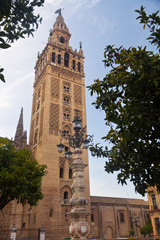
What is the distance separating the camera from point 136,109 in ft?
13.5

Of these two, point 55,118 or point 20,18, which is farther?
point 55,118

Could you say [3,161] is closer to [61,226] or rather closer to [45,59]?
[61,226]

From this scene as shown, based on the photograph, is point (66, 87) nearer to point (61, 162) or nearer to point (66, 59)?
point (66, 59)

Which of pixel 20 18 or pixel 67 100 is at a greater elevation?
pixel 67 100

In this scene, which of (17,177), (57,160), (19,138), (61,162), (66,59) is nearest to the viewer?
(17,177)

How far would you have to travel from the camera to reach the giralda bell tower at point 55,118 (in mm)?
23719

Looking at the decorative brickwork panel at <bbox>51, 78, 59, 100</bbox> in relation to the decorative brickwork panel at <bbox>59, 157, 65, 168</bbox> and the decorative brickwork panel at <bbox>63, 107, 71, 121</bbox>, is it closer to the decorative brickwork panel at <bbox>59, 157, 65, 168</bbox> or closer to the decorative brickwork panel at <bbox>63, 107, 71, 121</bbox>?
the decorative brickwork panel at <bbox>63, 107, 71, 121</bbox>

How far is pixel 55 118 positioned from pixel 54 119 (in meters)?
0.25

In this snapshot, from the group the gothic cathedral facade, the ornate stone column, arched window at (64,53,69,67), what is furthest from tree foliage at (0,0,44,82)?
arched window at (64,53,69,67)

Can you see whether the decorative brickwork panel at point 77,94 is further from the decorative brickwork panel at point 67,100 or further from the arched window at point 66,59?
the arched window at point 66,59

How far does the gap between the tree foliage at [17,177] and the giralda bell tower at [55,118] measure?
8319 mm

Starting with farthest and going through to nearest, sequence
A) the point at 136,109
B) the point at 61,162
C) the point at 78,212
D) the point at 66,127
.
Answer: the point at 66,127 → the point at 61,162 → the point at 78,212 → the point at 136,109

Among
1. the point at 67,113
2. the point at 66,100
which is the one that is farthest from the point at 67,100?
the point at 67,113

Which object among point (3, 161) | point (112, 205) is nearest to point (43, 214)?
point (3, 161)
